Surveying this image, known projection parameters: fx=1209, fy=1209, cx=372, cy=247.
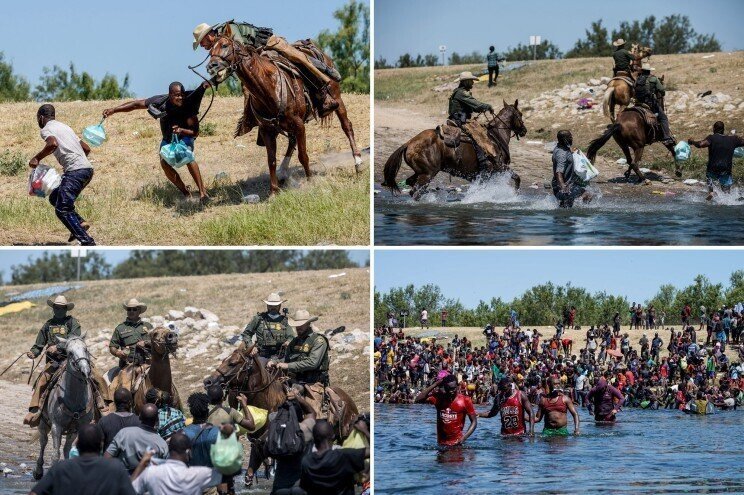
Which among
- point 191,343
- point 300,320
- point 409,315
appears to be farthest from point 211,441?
point 191,343

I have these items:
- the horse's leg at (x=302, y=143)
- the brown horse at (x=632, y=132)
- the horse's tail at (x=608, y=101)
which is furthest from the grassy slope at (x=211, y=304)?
the horse's tail at (x=608, y=101)

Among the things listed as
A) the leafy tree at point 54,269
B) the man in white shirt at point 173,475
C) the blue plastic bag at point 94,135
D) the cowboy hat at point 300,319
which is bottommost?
the leafy tree at point 54,269

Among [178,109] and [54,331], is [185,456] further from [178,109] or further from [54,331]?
[178,109]

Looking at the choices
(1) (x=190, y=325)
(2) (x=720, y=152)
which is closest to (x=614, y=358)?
(2) (x=720, y=152)

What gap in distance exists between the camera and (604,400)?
17.9 meters

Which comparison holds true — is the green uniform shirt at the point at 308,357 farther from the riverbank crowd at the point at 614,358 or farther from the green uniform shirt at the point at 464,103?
the green uniform shirt at the point at 464,103

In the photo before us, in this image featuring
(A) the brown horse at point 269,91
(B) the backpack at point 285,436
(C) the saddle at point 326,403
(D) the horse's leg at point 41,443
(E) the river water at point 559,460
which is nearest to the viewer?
(B) the backpack at point 285,436

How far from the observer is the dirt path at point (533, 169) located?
71.4 ft

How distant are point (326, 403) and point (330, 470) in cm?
243

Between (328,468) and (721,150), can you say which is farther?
(721,150)

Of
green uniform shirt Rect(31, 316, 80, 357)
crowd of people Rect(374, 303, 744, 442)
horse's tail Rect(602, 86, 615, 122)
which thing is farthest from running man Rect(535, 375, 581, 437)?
horse's tail Rect(602, 86, 615, 122)

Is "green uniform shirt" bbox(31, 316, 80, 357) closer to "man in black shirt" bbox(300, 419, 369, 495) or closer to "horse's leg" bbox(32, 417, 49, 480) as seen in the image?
"horse's leg" bbox(32, 417, 49, 480)

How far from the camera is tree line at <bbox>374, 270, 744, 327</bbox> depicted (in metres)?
17.5

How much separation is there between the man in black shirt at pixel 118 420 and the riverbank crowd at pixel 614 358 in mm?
7825
